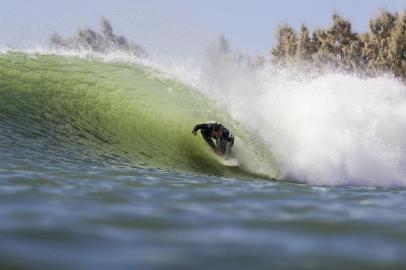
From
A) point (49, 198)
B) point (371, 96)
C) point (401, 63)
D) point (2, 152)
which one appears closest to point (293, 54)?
point (401, 63)

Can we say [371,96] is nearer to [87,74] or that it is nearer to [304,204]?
[87,74]

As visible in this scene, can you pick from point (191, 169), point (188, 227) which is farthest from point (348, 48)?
point (188, 227)

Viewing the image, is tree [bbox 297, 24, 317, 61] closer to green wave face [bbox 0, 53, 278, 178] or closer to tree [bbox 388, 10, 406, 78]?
tree [bbox 388, 10, 406, 78]

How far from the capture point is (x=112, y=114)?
42.7 feet

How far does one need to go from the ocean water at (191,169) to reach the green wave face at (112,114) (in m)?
0.05

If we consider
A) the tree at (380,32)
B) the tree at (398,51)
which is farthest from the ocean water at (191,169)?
the tree at (380,32)

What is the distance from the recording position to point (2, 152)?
7785mm

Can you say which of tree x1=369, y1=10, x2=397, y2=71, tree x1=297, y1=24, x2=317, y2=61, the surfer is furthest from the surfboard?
tree x1=297, y1=24, x2=317, y2=61

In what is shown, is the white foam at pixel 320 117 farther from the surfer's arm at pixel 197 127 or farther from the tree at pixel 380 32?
the tree at pixel 380 32

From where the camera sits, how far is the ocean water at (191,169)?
2984 mm

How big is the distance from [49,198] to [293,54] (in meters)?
44.1

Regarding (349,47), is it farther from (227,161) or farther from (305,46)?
(227,161)

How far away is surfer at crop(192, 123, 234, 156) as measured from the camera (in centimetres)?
1155

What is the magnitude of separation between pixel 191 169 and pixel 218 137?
171cm
